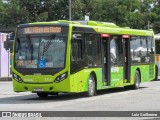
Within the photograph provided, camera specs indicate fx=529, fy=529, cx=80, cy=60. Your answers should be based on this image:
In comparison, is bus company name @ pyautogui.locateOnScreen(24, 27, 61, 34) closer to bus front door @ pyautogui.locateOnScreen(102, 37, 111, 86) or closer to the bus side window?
the bus side window

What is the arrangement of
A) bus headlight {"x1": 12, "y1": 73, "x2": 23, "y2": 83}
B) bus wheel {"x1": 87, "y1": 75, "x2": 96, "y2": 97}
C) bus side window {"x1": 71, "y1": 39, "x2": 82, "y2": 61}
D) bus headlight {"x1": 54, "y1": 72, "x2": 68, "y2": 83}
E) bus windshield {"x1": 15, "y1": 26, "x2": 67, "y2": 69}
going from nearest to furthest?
bus headlight {"x1": 54, "y1": 72, "x2": 68, "y2": 83} → bus windshield {"x1": 15, "y1": 26, "x2": 67, "y2": 69} → bus side window {"x1": 71, "y1": 39, "x2": 82, "y2": 61} → bus headlight {"x1": 12, "y1": 73, "x2": 23, "y2": 83} → bus wheel {"x1": 87, "y1": 75, "x2": 96, "y2": 97}

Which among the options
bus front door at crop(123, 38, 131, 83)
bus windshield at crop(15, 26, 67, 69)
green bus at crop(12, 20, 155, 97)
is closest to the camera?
green bus at crop(12, 20, 155, 97)

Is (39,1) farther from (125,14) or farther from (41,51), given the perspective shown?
(41,51)

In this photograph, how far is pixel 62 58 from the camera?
18.8 metres

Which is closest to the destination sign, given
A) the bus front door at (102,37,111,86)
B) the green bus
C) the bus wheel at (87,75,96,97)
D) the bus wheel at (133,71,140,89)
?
the green bus

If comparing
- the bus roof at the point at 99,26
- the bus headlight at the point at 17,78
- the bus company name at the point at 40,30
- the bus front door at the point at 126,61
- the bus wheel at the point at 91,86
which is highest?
the bus roof at the point at 99,26

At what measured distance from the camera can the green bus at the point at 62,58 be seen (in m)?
18.8

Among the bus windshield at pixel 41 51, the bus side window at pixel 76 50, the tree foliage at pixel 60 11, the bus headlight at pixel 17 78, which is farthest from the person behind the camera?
the tree foliage at pixel 60 11

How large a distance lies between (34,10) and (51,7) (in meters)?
2.24

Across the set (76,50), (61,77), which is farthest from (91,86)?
(61,77)

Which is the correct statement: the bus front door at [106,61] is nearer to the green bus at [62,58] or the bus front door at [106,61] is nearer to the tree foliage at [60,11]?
the green bus at [62,58]

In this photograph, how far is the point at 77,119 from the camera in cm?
1252

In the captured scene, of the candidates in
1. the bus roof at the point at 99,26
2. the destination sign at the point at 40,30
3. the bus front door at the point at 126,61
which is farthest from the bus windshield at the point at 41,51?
the bus front door at the point at 126,61

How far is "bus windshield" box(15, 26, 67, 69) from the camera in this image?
18.9 metres
